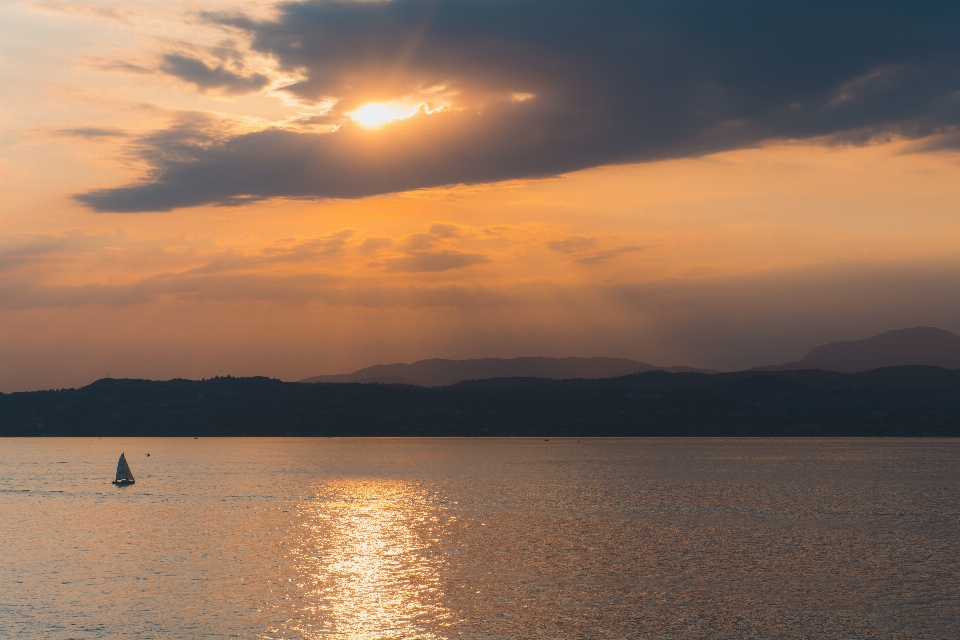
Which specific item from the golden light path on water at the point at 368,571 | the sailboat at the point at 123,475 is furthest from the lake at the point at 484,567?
the sailboat at the point at 123,475

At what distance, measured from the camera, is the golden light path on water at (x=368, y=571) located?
56750mm

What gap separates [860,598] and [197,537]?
227ft

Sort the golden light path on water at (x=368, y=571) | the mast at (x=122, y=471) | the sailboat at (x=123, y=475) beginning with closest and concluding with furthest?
the golden light path on water at (x=368, y=571)
the sailboat at (x=123, y=475)
the mast at (x=122, y=471)

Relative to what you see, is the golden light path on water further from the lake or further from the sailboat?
the sailboat

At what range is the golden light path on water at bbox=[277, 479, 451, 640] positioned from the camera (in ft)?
186

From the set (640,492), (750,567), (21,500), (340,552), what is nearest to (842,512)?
(640,492)

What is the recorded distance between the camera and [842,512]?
12438cm

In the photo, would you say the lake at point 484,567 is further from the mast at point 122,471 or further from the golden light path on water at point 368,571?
the mast at point 122,471

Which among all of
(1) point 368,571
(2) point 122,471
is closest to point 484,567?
(1) point 368,571

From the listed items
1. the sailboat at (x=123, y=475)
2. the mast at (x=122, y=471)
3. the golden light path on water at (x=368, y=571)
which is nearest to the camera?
the golden light path on water at (x=368, y=571)

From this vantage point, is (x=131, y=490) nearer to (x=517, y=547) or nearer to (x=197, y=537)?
(x=197, y=537)

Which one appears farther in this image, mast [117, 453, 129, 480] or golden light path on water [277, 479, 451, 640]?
mast [117, 453, 129, 480]

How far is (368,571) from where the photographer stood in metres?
76.4

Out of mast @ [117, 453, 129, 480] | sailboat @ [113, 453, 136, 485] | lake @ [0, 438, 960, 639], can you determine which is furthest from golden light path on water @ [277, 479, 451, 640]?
mast @ [117, 453, 129, 480]
